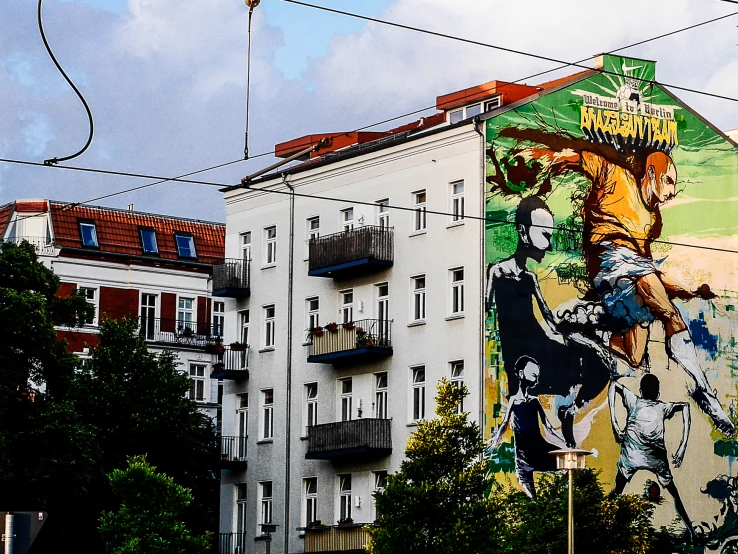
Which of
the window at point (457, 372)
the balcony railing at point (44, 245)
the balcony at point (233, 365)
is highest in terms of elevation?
the balcony railing at point (44, 245)

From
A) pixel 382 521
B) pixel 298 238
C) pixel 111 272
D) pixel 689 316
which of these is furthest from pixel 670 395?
pixel 111 272

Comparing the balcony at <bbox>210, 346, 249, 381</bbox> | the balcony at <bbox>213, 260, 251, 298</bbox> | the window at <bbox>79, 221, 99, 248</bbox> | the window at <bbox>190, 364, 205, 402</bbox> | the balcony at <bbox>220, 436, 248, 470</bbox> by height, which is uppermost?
the window at <bbox>79, 221, 99, 248</bbox>

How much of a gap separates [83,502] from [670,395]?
20775 mm

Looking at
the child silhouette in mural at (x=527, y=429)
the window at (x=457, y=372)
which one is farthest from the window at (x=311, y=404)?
the child silhouette in mural at (x=527, y=429)

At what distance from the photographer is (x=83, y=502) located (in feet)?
183

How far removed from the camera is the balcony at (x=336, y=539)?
49869 mm

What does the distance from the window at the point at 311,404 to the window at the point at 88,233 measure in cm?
2138

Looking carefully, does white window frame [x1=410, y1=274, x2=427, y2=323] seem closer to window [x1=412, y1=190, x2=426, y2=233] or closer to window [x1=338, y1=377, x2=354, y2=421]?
window [x1=412, y1=190, x2=426, y2=233]

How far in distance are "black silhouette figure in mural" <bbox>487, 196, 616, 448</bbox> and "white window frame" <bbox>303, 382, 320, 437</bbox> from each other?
27.9 feet

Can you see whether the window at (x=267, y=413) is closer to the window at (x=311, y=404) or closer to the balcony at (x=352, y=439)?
the window at (x=311, y=404)

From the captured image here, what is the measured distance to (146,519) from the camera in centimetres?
4662

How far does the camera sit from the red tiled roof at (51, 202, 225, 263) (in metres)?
71.7

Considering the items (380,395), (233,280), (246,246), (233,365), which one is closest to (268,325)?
(233,365)

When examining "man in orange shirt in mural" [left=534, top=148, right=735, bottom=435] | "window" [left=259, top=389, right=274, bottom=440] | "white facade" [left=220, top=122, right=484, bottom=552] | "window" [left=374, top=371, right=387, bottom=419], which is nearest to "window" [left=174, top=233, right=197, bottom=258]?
"white facade" [left=220, top=122, right=484, bottom=552]
